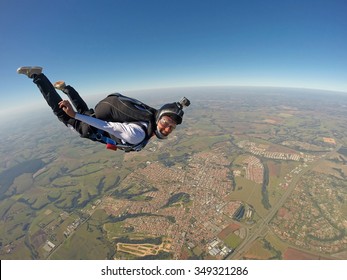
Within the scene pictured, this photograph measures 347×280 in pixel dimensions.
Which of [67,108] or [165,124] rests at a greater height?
[67,108]

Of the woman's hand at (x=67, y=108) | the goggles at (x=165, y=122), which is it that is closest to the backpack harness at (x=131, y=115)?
the goggles at (x=165, y=122)

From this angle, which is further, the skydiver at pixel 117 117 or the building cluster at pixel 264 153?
the building cluster at pixel 264 153

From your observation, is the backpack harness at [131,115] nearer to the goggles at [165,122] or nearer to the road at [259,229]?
the goggles at [165,122]

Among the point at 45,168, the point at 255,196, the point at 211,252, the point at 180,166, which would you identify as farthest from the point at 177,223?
the point at 45,168

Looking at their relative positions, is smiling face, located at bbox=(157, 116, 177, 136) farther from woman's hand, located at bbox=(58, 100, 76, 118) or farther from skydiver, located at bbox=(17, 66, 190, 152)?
woman's hand, located at bbox=(58, 100, 76, 118)

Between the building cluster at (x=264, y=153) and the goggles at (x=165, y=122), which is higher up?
the goggles at (x=165, y=122)

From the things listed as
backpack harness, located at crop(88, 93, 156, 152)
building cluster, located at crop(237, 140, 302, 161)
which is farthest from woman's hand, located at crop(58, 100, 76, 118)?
building cluster, located at crop(237, 140, 302, 161)

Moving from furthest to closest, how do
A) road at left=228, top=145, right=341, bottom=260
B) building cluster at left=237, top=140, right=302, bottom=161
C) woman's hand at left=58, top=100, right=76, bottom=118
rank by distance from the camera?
1. building cluster at left=237, top=140, right=302, bottom=161
2. road at left=228, top=145, right=341, bottom=260
3. woman's hand at left=58, top=100, right=76, bottom=118

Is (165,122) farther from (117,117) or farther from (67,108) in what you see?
(67,108)

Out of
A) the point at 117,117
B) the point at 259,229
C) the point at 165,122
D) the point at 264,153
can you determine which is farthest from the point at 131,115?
the point at 264,153
